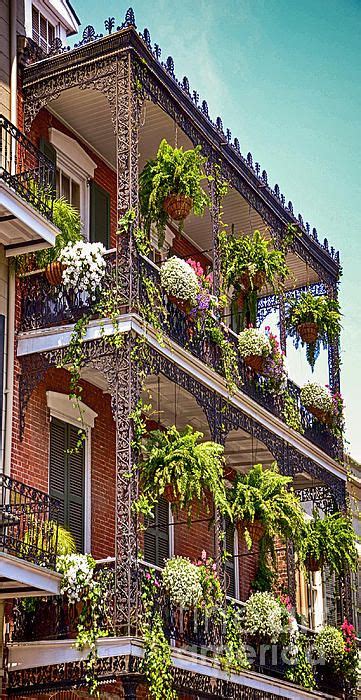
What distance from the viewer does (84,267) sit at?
1427 cm

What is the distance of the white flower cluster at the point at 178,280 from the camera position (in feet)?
49.8

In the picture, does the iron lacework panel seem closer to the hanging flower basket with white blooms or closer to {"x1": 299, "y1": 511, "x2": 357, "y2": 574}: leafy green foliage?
the hanging flower basket with white blooms

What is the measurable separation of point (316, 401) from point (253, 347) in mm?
2990

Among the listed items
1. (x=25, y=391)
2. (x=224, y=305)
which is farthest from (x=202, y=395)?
(x=25, y=391)

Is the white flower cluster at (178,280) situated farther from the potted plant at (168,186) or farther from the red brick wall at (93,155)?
the red brick wall at (93,155)

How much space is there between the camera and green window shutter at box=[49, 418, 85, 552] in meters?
14.9

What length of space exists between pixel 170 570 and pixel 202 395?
2696 millimetres

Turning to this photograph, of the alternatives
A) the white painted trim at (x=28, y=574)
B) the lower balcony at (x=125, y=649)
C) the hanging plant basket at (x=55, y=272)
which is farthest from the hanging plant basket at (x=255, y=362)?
the white painted trim at (x=28, y=574)

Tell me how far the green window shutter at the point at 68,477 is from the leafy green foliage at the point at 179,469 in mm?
1137

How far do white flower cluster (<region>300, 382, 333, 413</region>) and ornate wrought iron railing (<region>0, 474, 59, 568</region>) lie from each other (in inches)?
293

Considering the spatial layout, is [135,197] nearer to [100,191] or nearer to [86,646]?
A: [100,191]

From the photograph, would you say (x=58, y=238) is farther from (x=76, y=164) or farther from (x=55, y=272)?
(x=76, y=164)

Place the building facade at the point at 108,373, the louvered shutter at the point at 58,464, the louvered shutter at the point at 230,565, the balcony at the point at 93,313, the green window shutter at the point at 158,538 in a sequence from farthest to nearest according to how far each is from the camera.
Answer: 1. the louvered shutter at the point at 230,565
2. the green window shutter at the point at 158,538
3. the louvered shutter at the point at 58,464
4. the balcony at the point at 93,313
5. the building facade at the point at 108,373

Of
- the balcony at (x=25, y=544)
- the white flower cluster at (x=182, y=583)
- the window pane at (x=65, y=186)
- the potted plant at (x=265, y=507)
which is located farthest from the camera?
the window pane at (x=65, y=186)
